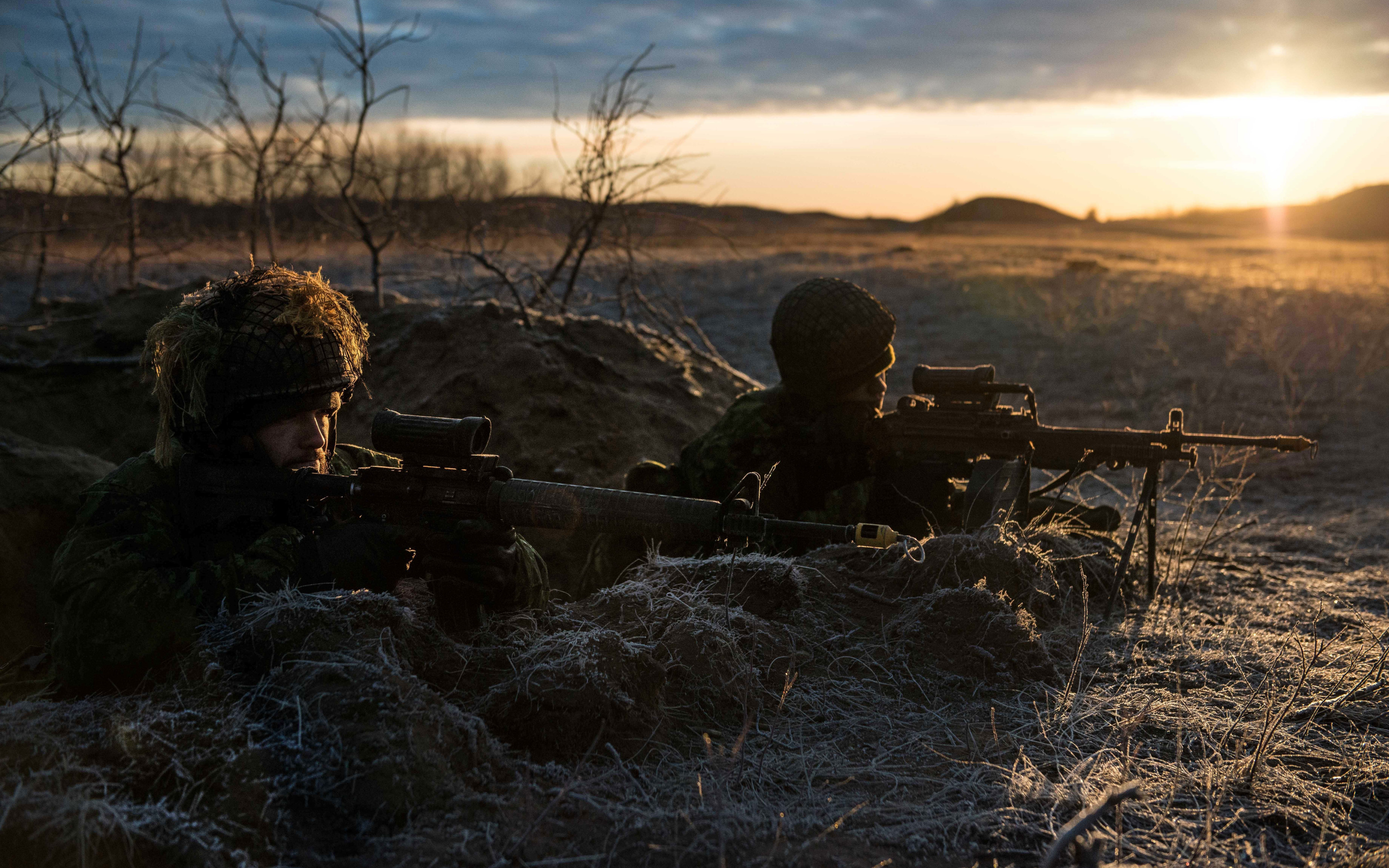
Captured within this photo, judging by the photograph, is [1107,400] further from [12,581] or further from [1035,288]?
[12,581]

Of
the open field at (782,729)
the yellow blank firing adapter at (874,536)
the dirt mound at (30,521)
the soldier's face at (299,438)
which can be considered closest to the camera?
the open field at (782,729)

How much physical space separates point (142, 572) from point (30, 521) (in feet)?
6.45

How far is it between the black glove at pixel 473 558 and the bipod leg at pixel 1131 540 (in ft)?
8.86

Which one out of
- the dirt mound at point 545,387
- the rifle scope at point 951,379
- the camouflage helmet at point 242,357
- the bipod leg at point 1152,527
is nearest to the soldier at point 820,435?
the rifle scope at point 951,379

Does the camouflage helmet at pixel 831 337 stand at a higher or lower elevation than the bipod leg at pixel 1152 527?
higher

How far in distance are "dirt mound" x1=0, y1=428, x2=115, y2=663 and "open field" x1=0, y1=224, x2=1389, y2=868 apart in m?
1.34

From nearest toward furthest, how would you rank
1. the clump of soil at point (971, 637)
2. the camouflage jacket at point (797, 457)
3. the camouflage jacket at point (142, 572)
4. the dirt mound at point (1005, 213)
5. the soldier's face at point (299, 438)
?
the camouflage jacket at point (142, 572)
the soldier's face at point (299, 438)
the clump of soil at point (971, 637)
the camouflage jacket at point (797, 457)
the dirt mound at point (1005, 213)

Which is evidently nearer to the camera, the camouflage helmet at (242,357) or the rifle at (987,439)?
the camouflage helmet at (242,357)

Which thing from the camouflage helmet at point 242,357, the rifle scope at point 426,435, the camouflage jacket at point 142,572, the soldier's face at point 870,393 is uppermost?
the camouflage helmet at point 242,357

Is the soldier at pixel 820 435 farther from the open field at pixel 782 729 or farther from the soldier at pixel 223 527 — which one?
the soldier at pixel 223 527

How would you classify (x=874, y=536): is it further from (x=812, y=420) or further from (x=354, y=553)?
(x=812, y=420)

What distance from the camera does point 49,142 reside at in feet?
19.9

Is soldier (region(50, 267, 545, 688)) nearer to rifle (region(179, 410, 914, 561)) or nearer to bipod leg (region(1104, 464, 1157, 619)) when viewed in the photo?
rifle (region(179, 410, 914, 561))

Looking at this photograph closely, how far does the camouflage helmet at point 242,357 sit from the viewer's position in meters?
2.82
